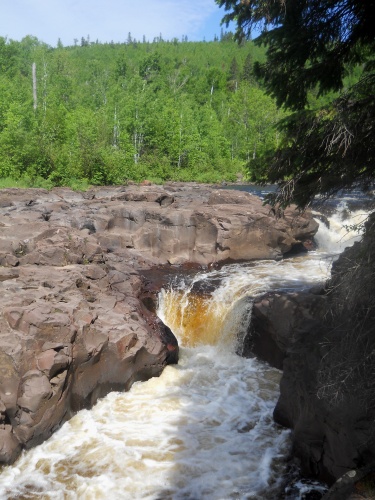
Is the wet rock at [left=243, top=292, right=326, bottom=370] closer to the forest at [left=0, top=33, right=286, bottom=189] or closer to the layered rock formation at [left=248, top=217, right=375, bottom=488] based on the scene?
the layered rock formation at [left=248, top=217, right=375, bottom=488]

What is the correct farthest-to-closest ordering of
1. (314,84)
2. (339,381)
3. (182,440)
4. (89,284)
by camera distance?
(89,284), (182,440), (314,84), (339,381)

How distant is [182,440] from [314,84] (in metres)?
6.31

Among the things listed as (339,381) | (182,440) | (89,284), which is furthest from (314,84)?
(89,284)

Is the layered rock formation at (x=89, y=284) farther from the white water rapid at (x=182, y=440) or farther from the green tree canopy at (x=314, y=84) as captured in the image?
the green tree canopy at (x=314, y=84)

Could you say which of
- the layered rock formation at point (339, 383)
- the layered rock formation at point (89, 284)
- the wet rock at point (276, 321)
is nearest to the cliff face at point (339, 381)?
the layered rock formation at point (339, 383)

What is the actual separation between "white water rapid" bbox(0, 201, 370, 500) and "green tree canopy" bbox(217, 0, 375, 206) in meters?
2.60

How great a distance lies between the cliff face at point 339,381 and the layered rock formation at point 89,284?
189 cm

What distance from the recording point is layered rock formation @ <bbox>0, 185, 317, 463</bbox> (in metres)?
7.54

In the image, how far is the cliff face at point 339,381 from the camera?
5008mm

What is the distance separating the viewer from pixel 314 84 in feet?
20.6

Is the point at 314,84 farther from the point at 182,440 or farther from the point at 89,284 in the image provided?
the point at 89,284

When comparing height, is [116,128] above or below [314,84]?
above

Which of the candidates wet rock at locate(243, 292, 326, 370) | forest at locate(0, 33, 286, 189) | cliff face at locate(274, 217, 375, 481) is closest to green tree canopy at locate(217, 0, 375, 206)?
cliff face at locate(274, 217, 375, 481)

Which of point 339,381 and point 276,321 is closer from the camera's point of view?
point 339,381
